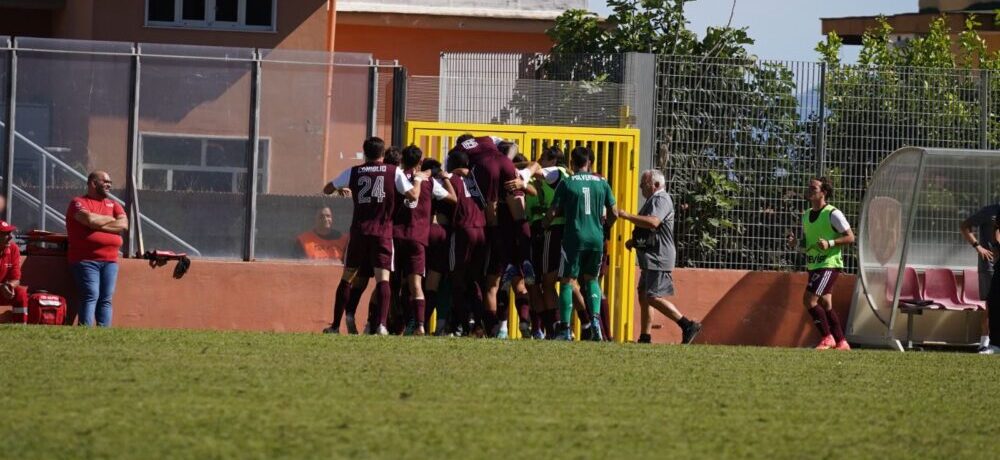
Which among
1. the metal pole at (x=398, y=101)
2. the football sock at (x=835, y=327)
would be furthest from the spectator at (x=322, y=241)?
the football sock at (x=835, y=327)

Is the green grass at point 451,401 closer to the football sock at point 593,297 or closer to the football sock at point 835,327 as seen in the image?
the football sock at point 593,297

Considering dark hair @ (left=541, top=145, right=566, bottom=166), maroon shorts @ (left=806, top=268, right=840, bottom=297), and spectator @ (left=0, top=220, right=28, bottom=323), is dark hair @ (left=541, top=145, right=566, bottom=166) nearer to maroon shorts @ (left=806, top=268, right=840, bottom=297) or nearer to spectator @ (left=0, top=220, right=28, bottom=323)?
maroon shorts @ (left=806, top=268, right=840, bottom=297)

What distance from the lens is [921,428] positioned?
30.5 feet

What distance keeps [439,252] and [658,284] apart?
2.37m

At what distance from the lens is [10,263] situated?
50.2 feet

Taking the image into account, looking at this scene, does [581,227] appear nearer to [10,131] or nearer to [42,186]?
[42,186]

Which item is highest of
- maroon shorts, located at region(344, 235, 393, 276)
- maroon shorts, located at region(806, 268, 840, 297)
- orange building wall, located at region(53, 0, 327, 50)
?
orange building wall, located at region(53, 0, 327, 50)

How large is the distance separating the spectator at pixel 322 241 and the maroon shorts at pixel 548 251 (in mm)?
2460

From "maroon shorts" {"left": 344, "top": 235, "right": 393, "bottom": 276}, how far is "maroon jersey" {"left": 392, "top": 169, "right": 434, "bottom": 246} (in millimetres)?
207

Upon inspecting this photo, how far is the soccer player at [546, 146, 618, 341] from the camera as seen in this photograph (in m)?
14.8

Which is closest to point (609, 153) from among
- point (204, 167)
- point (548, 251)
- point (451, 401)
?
point (548, 251)

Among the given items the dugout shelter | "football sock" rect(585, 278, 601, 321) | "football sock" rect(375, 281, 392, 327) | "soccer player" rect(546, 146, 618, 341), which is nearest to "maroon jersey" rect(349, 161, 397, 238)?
"football sock" rect(375, 281, 392, 327)

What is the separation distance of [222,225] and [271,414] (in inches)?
331

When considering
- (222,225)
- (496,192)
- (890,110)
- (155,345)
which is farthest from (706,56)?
(155,345)
